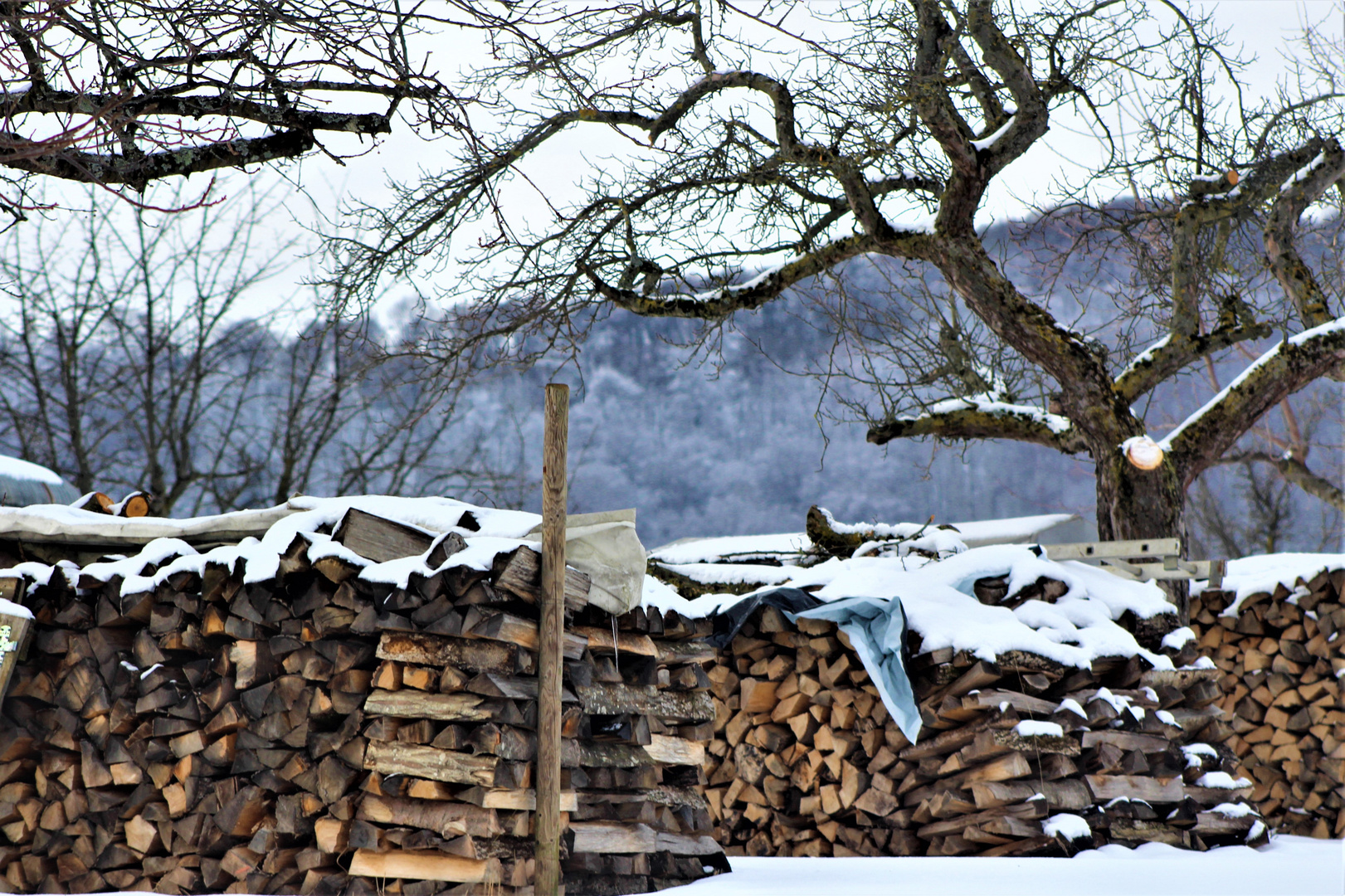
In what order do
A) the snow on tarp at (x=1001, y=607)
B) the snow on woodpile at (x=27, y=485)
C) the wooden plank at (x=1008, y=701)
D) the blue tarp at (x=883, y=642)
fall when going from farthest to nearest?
the snow on woodpile at (x=27, y=485) < the snow on tarp at (x=1001, y=607) < the blue tarp at (x=883, y=642) < the wooden plank at (x=1008, y=701)

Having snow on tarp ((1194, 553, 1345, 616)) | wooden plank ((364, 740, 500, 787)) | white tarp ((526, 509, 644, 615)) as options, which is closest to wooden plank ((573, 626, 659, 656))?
white tarp ((526, 509, 644, 615))

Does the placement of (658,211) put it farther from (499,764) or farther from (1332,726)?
(1332,726)

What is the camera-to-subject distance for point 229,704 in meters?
4.28

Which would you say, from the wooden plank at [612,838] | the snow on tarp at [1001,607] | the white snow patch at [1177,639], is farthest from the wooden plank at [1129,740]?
the wooden plank at [612,838]

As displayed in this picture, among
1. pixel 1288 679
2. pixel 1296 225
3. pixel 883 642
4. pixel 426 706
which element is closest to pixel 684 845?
pixel 426 706

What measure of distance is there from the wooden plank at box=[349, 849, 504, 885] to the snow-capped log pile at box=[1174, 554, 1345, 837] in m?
6.46

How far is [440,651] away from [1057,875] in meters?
2.90

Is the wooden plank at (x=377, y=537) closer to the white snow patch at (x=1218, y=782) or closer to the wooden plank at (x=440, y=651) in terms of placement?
the wooden plank at (x=440, y=651)

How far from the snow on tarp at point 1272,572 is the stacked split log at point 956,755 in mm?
1954

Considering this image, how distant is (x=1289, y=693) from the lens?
325 inches

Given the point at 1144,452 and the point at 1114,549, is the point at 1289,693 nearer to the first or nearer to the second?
the point at 1144,452

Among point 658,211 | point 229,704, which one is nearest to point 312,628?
point 229,704

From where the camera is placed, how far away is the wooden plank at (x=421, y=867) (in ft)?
13.0

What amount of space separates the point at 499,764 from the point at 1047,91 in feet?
19.5
